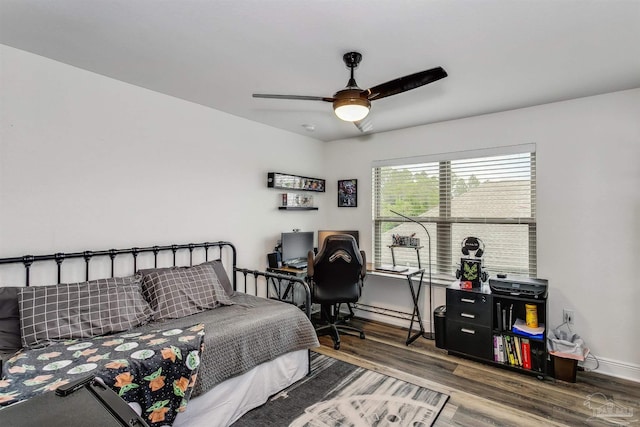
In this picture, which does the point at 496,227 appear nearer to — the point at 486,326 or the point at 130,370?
the point at 486,326

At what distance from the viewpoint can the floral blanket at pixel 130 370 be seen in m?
1.46

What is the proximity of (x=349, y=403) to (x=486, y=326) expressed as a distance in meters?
1.48

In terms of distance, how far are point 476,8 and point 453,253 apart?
2628mm

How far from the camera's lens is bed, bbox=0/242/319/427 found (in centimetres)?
154

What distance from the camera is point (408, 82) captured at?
78.0 inches

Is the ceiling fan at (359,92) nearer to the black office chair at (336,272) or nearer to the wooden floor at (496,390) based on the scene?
the black office chair at (336,272)

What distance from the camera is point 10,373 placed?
1.49 meters

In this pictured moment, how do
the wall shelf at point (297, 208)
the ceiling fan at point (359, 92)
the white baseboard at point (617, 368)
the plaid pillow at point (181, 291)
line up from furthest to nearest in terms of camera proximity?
the wall shelf at point (297, 208), the white baseboard at point (617, 368), the plaid pillow at point (181, 291), the ceiling fan at point (359, 92)

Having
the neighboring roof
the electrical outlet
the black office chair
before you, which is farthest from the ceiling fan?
A: the electrical outlet

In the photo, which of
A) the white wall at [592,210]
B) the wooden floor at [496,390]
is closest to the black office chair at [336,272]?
the wooden floor at [496,390]

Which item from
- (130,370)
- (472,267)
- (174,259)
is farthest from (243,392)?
(472,267)

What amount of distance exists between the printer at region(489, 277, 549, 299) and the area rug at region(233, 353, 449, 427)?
3.59 ft

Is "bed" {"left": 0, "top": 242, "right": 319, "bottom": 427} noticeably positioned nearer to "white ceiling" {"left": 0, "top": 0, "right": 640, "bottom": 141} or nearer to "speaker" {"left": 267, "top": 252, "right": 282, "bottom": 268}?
"speaker" {"left": 267, "top": 252, "right": 282, "bottom": 268}

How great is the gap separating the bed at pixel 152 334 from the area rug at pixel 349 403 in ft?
0.41
